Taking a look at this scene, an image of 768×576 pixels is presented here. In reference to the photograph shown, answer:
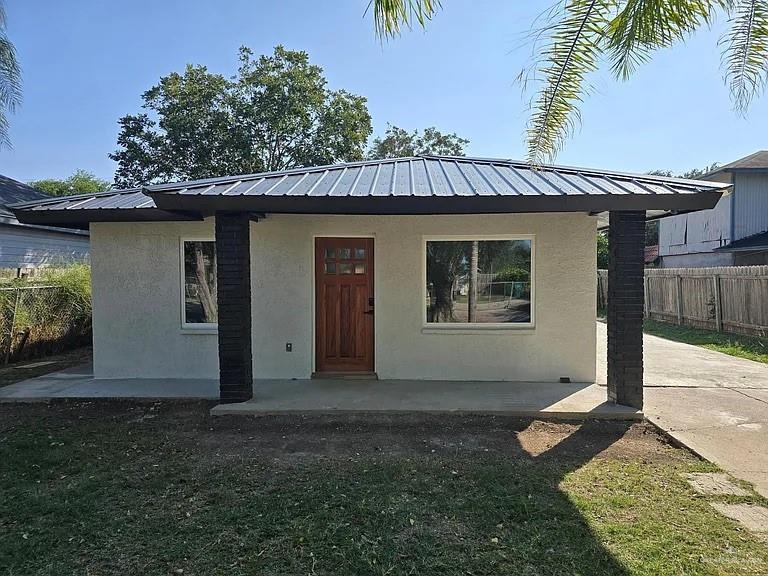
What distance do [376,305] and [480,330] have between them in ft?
5.50

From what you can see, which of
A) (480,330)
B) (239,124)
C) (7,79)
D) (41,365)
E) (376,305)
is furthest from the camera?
(239,124)

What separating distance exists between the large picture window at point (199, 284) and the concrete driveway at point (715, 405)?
20.8 feet

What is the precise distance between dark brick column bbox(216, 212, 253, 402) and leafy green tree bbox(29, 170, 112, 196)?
41547 millimetres

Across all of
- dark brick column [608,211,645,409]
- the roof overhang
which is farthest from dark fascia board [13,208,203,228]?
dark brick column [608,211,645,409]

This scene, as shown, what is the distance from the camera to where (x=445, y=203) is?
5.64 m

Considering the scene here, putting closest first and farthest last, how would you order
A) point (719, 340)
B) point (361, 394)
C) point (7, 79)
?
point (7, 79) → point (361, 394) → point (719, 340)

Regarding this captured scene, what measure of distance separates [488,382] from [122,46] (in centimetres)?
1197

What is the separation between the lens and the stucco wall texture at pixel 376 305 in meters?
7.69

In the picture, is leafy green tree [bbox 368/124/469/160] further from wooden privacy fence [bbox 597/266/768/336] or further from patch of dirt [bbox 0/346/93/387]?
patch of dirt [bbox 0/346/93/387]

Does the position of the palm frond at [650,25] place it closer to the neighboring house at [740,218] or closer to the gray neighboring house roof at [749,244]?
the gray neighboring house roof at [749,244]

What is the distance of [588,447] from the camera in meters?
5.17

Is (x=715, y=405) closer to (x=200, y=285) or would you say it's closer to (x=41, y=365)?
(x=200, y=285)

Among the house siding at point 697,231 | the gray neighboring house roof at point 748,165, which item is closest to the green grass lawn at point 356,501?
the house siding at point 697,231

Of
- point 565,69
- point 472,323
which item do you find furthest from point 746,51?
point 472,323
